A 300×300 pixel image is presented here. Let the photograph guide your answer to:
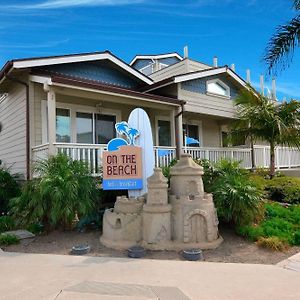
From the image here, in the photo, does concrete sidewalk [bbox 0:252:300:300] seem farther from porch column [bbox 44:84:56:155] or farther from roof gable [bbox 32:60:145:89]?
roof gable [bbox 32:60:145:89]

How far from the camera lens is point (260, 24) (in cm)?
1129

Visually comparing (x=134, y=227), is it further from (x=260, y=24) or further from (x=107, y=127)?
(x=260, y=24)

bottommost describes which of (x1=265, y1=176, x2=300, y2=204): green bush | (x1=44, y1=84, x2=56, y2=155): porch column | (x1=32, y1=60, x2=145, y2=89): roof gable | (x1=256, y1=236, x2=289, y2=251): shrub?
(x1=256, y1=236, x2=289, y2=251): shrub

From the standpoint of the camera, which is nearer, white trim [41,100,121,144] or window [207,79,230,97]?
white trim [41,100,121,144]

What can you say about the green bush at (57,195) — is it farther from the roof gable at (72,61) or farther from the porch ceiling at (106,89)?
the roof gable at (72,61)

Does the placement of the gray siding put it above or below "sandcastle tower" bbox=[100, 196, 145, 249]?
above

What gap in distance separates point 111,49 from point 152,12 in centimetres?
265

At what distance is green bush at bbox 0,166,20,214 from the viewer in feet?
32.9

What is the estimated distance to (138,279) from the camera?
189 inches

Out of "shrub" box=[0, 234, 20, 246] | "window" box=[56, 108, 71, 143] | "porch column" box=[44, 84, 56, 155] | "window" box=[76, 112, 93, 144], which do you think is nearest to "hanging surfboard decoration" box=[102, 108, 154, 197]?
"porch column" box=[44, 84, 56, 155]

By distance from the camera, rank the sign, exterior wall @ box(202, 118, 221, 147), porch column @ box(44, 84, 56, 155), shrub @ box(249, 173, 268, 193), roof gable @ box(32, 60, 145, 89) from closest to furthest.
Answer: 1. the sign
2. shrub @ box(249, 173, 268, 193)
3. porch column @ box(44, 84, 56, 155)
4. roof gable @ box(32, 60, 145, 89)
5. exterior wall @ box(202, 118, 221, 147)

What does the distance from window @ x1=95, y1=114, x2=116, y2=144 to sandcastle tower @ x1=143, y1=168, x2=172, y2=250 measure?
589 cm

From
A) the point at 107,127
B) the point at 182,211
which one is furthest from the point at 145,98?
the point at 182,211

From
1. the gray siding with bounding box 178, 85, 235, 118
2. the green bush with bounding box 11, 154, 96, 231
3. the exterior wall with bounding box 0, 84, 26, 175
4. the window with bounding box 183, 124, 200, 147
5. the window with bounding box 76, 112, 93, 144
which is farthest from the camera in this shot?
the window with bounding box 183, 124, 200, 147
